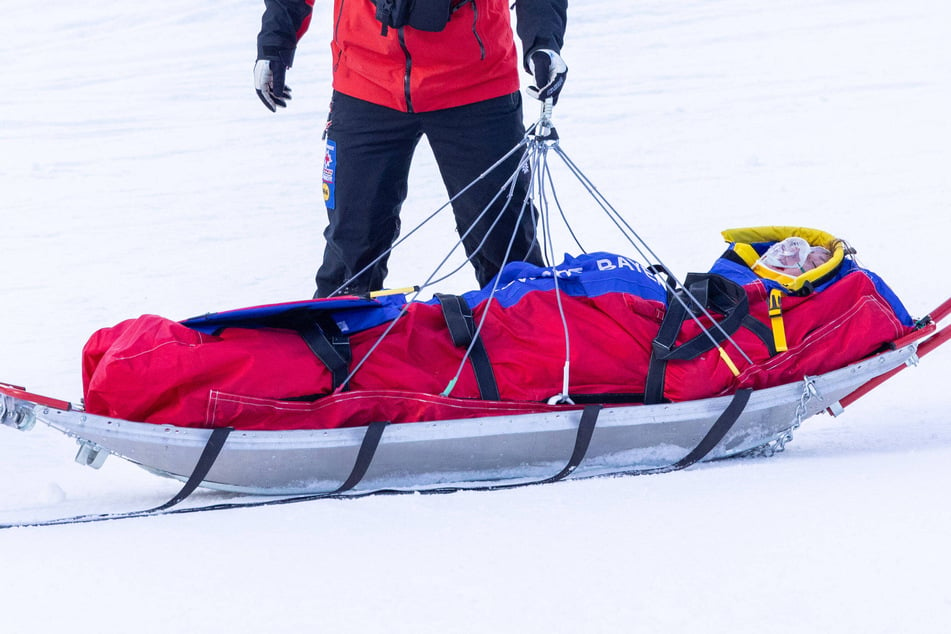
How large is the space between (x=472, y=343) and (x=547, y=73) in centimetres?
83

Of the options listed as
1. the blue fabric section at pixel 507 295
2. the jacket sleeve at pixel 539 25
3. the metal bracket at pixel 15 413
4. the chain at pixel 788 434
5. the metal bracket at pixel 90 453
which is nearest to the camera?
the metal bracket at pixel 15 413

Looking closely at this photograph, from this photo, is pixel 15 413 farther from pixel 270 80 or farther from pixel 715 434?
pixel 715 434

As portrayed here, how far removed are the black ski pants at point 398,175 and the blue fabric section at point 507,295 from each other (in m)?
0.37

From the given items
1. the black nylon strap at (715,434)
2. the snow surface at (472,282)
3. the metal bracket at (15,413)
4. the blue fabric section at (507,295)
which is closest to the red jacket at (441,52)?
the blue fabric section at (507,295)

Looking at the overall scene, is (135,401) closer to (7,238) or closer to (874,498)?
(874,498)

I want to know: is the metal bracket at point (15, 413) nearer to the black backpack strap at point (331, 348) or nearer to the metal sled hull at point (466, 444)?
the metal sled hull at point (466, 444)

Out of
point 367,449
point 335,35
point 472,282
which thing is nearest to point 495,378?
point 367,449

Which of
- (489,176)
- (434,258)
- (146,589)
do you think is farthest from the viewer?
(434,258)

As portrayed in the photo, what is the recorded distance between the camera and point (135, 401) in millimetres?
2178

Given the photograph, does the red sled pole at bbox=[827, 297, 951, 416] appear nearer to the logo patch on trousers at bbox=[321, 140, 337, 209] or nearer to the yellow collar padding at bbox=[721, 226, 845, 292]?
the yellow collar padding at bbox=[721, 226, 845, 292]

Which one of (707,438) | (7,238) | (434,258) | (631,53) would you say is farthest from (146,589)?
(631,53)

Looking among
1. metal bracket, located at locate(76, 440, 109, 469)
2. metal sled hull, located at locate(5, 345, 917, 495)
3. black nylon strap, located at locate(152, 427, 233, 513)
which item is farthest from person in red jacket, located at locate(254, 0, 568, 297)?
metal bracket, located at locate(76, 440, 109, 469)

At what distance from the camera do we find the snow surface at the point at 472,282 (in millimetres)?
1720

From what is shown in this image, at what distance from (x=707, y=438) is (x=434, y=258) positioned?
2271mm
